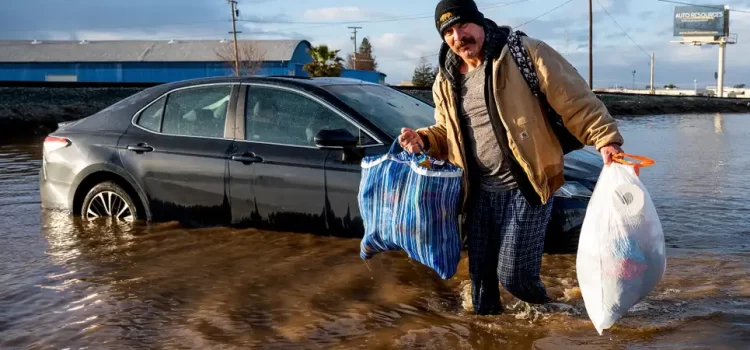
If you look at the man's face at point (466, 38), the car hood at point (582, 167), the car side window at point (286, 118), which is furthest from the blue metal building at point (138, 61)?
the man's face at point (466, 38)

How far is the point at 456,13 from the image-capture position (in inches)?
128

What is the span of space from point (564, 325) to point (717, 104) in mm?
49682

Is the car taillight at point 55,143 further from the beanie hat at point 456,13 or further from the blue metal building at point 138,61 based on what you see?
the blue metal building at point 138,61

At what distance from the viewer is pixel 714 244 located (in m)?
5.62

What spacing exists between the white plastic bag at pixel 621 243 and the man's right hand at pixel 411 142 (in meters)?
0.89

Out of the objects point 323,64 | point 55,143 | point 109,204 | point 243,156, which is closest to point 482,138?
point 243,156

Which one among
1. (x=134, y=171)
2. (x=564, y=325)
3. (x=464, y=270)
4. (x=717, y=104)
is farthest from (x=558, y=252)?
(x=717, y=104)

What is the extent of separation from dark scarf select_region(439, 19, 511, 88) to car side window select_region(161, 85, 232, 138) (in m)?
2.78

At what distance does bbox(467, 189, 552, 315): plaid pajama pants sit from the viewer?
11.4 ft

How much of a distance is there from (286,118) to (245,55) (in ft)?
200

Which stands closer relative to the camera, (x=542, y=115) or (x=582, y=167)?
(x=542, y=115)

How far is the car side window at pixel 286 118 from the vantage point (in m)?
5.51

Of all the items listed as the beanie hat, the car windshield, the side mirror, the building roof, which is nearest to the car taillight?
the car windshield

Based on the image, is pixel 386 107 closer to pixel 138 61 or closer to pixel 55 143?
pixel 55 143
